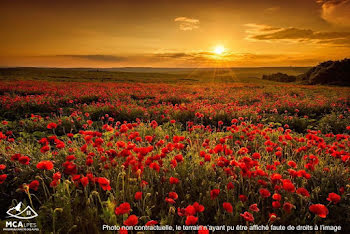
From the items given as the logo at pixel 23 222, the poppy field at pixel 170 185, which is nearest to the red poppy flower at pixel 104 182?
the poppy field at pixel 170 185

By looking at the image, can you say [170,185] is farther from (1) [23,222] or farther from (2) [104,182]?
(1) [23,222]

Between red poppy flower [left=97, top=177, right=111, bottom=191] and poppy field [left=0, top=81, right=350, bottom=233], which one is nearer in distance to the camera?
red poppy flower [left=97, top=177, right=111, bottom=191]

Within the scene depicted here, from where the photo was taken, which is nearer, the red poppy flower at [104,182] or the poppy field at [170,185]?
the red poppy flower at [104,182]

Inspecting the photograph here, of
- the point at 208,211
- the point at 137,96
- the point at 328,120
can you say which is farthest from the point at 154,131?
the point at 137,96

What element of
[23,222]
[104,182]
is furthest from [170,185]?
[23,222]

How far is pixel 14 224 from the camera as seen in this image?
2.38 metres

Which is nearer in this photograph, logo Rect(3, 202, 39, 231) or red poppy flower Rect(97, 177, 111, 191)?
red poppy flower Rect(97, 177, 111, 191)

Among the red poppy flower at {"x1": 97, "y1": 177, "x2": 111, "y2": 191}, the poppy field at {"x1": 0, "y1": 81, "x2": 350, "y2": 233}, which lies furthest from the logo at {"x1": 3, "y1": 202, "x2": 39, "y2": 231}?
the red poppy flower at {"x1": 97, "y1": 177, "x2": 111, "y2": 191}

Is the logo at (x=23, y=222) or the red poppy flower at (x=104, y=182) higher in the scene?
the red poppy flower at (x=104, y=182)

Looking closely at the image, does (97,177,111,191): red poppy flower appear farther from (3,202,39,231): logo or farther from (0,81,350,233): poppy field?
(3,202,39,231): logo

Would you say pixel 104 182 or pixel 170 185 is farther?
pixel 170 185

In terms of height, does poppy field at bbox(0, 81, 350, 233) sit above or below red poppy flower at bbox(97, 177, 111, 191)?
below

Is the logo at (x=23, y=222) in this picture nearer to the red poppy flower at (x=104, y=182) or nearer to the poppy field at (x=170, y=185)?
the poppy field at (x=170, y=185)

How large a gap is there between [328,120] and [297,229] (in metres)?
7.33
